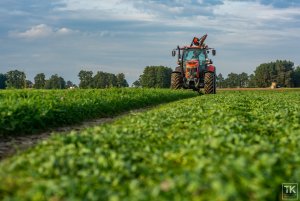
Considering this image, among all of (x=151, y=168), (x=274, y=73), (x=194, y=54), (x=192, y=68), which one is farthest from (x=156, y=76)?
(x=151, y=168)

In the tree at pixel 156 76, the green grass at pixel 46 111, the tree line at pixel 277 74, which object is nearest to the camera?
the green grass at pixel 46 111

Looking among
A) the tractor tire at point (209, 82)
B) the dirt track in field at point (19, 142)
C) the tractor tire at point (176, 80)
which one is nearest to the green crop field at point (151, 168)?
the dirt track in field at point (19, 142)

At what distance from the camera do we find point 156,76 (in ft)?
471

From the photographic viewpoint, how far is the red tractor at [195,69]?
121 ft

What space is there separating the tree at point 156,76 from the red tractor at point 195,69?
9835 cm

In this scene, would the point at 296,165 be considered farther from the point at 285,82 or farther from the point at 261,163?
the point at 285,82

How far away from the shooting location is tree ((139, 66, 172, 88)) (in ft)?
456

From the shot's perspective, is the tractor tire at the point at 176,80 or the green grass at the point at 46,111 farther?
the tractor tire at the point at 176,80

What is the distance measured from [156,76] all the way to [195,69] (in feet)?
349

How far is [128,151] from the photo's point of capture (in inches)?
294

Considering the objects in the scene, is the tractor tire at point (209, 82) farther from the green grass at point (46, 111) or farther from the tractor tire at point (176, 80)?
the green grass at point (46, 111)

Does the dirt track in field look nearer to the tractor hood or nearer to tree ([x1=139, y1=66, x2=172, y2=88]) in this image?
the tractor hood

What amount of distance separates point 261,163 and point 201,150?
4.07 feet

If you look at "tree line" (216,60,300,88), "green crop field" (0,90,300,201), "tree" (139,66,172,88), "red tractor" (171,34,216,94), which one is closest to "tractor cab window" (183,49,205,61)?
"red tractor" (171,34,216,94)
